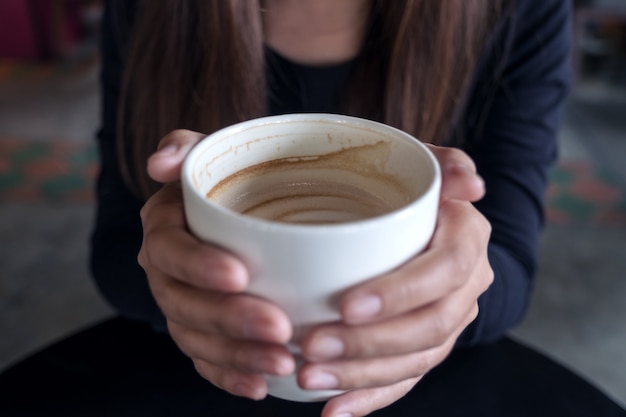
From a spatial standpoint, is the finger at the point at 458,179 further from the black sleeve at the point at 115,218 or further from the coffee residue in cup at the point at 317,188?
the black sleeve at the point at 115,218

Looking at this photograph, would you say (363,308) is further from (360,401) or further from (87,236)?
(87,236)

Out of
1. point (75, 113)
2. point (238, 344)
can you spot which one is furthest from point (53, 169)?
point (238, 344)

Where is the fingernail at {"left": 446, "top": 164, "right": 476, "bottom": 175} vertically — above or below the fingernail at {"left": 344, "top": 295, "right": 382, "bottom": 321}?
above

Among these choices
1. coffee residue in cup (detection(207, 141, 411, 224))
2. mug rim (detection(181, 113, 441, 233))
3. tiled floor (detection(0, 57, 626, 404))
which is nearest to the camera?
mug rim (detection(181, 113, 441, 233))

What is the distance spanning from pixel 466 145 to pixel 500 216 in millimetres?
94

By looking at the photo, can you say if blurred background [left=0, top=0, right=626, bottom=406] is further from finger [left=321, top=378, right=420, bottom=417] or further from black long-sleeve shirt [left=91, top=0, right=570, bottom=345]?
finger [left=321, top=378, right=420, bottom=417]

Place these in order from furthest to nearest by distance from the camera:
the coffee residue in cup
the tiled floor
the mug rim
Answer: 1. the tiled floor
2. the coffee residue in cup
3. the mug rim

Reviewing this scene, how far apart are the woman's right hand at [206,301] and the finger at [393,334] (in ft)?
0.05

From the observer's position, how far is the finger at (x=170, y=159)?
0.30 meters

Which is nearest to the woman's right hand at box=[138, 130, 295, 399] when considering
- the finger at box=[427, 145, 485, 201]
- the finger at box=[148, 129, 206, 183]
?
the finger at box=[148, 129, 206, 183]

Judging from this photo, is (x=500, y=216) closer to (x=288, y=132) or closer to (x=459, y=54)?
(x=459, y=54)

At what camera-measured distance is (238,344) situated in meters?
0.28

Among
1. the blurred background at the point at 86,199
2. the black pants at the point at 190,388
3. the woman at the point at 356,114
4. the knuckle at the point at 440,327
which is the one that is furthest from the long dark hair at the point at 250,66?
the blurred background at the point at 86,199

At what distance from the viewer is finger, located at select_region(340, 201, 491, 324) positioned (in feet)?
0.82
